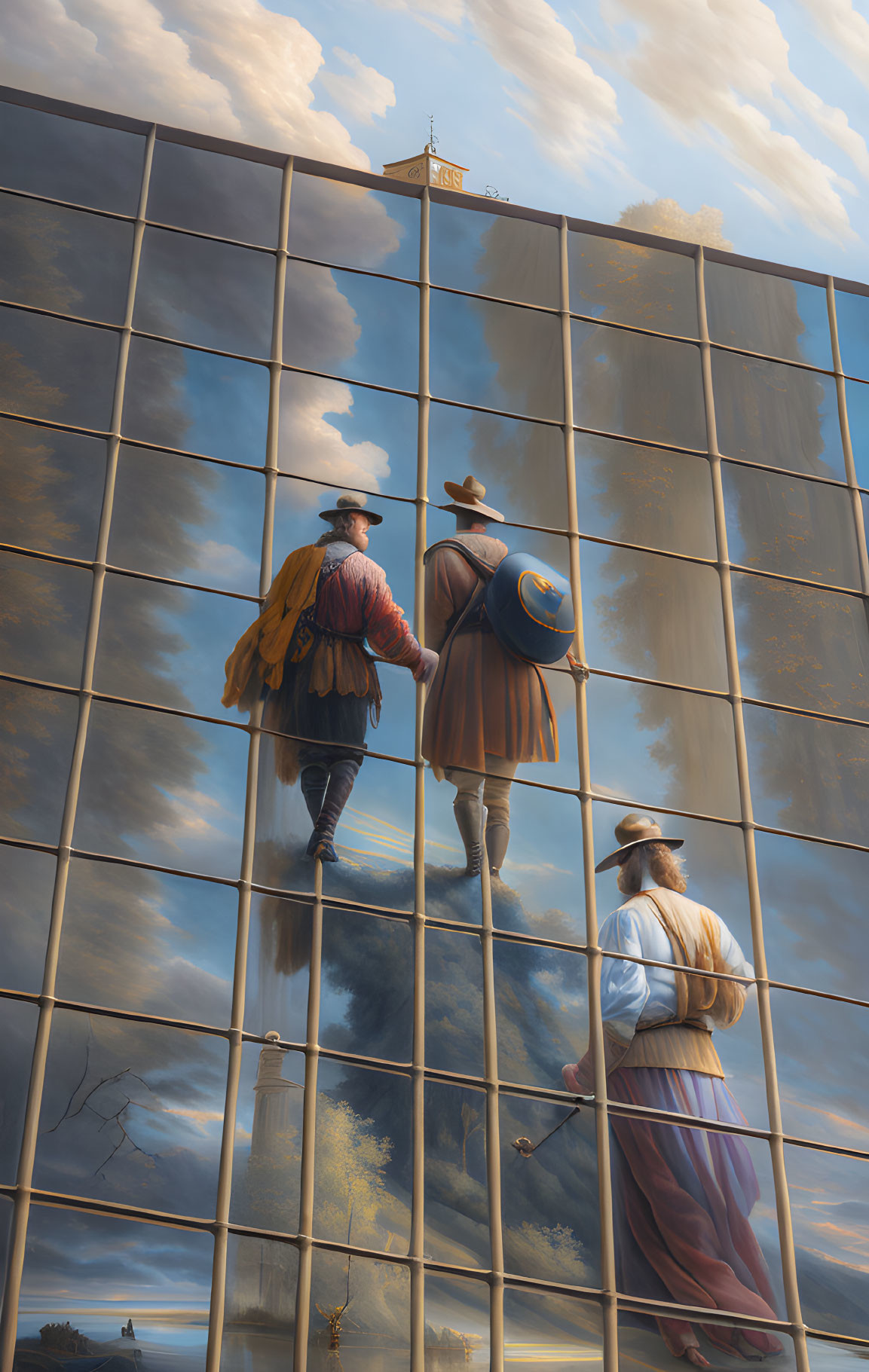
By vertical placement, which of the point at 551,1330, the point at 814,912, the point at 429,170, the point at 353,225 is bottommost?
the point at 551,1330

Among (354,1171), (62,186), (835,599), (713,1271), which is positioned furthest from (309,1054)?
(62,186)

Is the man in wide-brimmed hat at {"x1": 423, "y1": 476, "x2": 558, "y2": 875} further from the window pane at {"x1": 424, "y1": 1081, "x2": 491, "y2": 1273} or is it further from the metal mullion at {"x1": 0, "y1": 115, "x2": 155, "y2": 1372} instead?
the metal mullion at {"x1": 0, "y1": 115, "x2": 155, "y2": 1372}

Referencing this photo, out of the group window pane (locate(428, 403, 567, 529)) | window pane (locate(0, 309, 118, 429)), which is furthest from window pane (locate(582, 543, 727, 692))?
window pane (locate(0, 309, 118, 429))

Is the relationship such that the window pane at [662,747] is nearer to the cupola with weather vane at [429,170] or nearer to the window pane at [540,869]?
the window pane at [540,869]

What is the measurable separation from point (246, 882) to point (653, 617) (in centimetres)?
231

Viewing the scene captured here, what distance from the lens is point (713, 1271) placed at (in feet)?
20.1

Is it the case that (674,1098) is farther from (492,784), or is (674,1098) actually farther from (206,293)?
(206,293)

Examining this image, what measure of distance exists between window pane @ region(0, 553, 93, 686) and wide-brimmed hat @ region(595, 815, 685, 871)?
2.27m

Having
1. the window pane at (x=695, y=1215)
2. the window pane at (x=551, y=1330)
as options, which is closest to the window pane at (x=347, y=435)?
the window pane at (x=695, y=1215)

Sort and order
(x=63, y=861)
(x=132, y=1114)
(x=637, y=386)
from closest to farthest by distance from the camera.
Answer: (x=132, y=1114) < (x=63, y=861) < (x=637, y=386)

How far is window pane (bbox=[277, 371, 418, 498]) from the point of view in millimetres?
7250

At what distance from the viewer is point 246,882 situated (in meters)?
6.30

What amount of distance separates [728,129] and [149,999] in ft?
27.6

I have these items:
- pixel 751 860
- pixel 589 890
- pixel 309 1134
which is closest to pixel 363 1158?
pixel 309 1134
